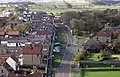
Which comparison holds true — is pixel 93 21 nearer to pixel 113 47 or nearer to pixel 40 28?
pixel 40 28

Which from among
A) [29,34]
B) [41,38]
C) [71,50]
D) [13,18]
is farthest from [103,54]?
[13,18]

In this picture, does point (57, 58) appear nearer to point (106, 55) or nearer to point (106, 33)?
point (106, 55)

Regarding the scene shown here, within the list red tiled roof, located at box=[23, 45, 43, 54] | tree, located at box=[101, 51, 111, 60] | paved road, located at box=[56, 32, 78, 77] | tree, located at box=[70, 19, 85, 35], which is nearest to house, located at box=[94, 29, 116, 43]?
paved road, located at box=[56, 32, 78, 77]

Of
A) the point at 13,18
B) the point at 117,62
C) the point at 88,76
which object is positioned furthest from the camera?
the point at 13,18

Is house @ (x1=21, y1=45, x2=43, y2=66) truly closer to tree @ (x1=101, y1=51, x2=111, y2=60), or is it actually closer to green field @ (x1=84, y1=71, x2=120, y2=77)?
green field @ (x1=84, y1=71, x2=120, y2=77)

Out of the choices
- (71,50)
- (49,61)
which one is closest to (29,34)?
(71,50)

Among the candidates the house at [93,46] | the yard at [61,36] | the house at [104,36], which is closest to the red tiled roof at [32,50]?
the house at [93,46]

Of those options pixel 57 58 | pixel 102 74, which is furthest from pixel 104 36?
pixel 102 74

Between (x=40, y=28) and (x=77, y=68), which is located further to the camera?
(x=40, y=28)

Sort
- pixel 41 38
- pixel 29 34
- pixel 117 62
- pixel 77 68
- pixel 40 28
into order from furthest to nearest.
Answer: pixel 40 28 → pixel 29 34 → pixel 41 38 → pixel 117 62 → pixel 77 68

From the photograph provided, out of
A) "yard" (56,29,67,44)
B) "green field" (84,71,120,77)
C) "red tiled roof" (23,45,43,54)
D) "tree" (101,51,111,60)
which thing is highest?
"red tiled roof" (23,45,43,54)

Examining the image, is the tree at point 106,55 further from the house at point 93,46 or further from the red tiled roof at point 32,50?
the red tiled roof at point 32,50
